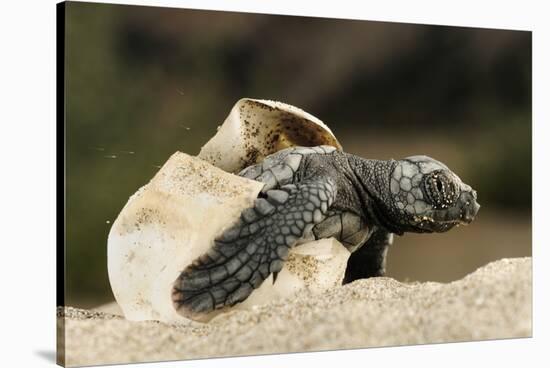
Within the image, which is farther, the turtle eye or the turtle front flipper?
the turtle eye

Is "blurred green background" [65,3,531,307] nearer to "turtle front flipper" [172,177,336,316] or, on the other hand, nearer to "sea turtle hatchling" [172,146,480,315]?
"sea turtle hatchling" [172,146,480,315]

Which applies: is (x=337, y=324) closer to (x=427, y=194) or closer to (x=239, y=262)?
(x=239, y=262)

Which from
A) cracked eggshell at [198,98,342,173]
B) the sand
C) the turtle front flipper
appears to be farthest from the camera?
cracked eggshell at [198,98,342,173]

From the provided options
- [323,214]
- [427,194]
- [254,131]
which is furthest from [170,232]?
[427,194]

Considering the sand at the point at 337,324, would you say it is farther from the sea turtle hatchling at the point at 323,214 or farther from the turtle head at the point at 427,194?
the turtle head at the point at 427,194

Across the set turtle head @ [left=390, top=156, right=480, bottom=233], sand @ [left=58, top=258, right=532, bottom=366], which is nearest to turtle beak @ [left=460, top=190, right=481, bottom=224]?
turtle head @ [left=390, top=156, right=480, bottom=233]

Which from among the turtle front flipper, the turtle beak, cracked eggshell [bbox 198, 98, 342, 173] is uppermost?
cracked eggshell [bbox 198, 98, 342, 173]

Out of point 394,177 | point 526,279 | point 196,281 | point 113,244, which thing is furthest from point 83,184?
point 526,279
